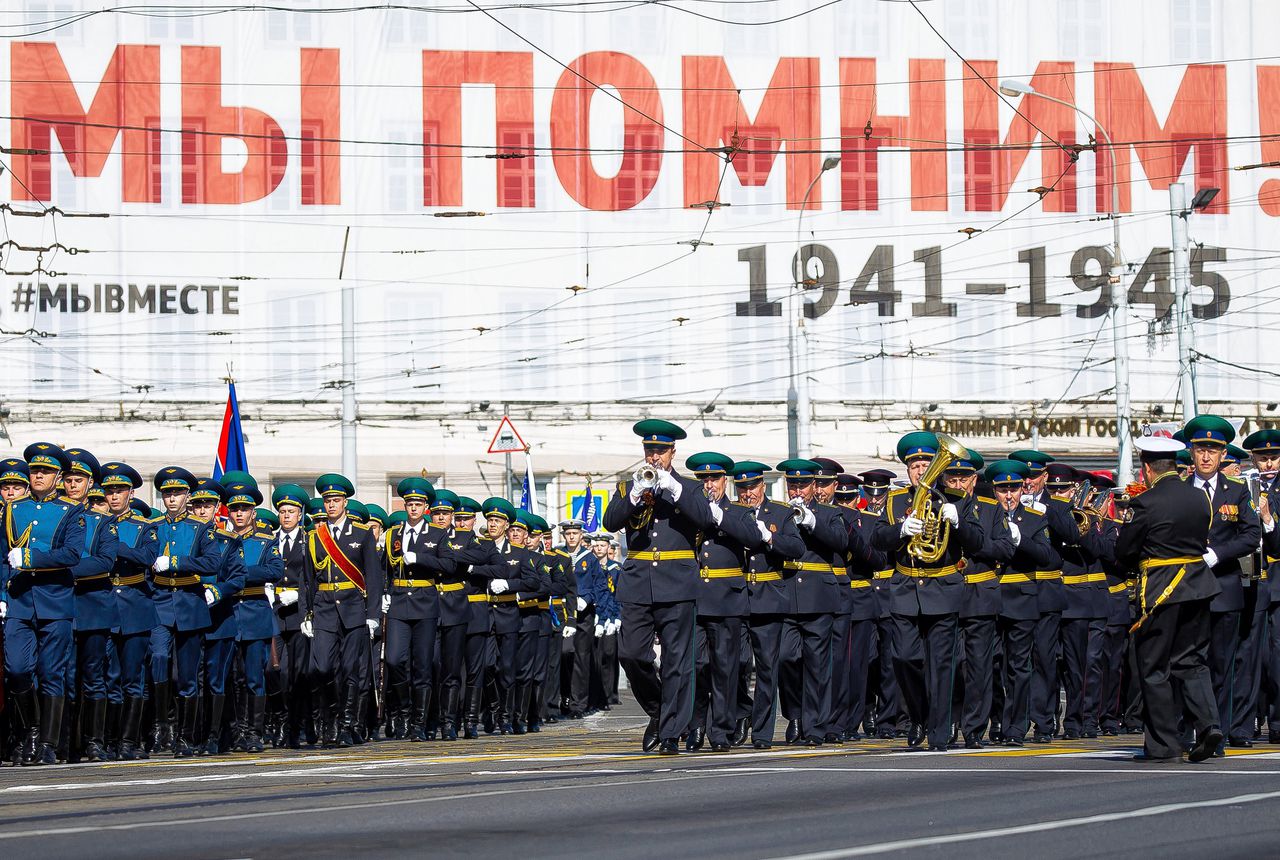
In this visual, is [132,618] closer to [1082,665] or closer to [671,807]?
[671,807]

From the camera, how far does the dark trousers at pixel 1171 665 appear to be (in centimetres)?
1123

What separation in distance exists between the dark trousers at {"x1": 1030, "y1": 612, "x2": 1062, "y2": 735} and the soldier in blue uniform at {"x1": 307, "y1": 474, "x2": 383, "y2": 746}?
4.92m

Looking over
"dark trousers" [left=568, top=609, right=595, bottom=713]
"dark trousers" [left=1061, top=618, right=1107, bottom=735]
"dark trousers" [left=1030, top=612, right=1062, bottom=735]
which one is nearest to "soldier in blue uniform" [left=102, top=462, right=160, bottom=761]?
"dark trousers" [left=1030, top=612, right=1062, bottom=735]

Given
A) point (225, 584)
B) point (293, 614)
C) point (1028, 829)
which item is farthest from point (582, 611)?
point (1028, 829)

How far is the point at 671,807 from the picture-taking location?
8.76 meters

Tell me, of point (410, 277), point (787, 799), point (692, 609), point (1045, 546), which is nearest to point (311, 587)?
point (692, 609)

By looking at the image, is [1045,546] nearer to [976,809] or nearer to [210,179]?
[976,809]

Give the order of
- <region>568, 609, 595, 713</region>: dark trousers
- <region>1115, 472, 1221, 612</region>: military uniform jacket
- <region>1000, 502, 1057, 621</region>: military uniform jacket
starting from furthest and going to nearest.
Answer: <region>568, 609, 595, 713</region>: dark trousers
<region>1000, 502, 1057, 621</region>: military uniform jacket
<region>1115, 472, 1221, 612</region>: military uniform jacket

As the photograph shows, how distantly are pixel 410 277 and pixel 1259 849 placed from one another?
4188 cm

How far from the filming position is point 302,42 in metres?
47.9

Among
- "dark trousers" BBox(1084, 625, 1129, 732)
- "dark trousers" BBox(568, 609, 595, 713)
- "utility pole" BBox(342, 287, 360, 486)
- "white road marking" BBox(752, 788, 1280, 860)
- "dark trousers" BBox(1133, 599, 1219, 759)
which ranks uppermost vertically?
"utility pole" BBox(342, 287, 360, 486)

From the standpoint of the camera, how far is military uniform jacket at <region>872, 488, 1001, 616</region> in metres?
13.1

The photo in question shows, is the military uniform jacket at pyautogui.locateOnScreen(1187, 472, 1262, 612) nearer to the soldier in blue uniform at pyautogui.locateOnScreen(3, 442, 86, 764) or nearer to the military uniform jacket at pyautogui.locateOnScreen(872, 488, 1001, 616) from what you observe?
the military uniform jacket at pyautogui.locateOnScreen(872, 488, 1001, 616)

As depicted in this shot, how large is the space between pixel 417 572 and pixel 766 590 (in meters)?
3.51
